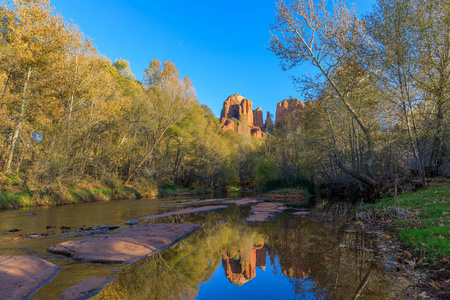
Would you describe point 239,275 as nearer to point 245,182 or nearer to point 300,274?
point 300,274

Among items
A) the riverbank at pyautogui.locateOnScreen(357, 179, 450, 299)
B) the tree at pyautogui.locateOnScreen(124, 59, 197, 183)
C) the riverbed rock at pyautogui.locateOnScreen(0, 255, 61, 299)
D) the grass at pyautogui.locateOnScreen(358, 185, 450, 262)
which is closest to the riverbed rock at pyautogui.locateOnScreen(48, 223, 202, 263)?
the riverbed rock at pyautogui.locateOnScreen(0, 255, 61, 299)

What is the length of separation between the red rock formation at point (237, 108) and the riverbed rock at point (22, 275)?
477 ft

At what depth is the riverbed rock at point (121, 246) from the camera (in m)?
5.12

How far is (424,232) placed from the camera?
216 inches

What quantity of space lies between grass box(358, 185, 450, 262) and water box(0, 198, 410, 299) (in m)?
0.83

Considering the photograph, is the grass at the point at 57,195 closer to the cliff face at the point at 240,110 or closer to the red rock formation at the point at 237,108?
the cliff face at the point at 240,110

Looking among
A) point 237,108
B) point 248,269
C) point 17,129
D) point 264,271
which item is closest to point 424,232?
point 264,271

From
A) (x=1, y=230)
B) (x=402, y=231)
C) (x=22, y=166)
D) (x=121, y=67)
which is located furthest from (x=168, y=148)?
(x=402, y=231)

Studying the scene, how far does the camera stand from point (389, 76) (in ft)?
42.9

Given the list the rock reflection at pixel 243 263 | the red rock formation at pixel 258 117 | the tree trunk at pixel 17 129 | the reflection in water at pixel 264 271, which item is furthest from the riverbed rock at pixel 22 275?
the red rock formation at pixel 258 117

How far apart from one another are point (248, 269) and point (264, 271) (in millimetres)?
320

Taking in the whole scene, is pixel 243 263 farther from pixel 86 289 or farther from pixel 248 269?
pixel 86 289

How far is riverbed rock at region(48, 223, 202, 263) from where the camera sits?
5.12 m

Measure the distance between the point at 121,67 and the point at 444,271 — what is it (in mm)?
43640
